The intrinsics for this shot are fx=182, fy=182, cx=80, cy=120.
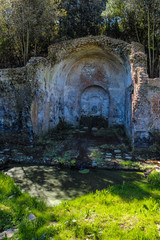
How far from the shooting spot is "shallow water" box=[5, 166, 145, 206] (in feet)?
13.0

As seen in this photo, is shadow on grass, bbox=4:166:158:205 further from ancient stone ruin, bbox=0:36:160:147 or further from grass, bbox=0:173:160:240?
ancient stone ruin, bbox=0:36:160:147

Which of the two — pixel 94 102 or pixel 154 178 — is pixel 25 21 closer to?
pixel 94 102

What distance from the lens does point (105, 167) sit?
540cm

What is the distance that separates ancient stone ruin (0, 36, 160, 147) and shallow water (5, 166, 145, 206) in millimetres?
2451

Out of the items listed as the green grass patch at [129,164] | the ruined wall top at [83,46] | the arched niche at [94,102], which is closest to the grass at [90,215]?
the green grass patch at [129,164]

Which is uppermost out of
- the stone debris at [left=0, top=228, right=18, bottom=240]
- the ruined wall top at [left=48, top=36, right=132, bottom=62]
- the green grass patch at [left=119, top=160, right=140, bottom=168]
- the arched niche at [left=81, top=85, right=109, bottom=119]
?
the ruined wall top at [left=48, top=36, right=132, bottom=62]

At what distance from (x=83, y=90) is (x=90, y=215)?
9.94 m

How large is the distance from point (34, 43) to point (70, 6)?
4.88 metres

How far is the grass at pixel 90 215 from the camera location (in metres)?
2.60

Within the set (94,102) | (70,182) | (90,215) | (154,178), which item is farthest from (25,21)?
(90,215)

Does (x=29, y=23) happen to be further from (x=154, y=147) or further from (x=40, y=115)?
(x=154, y=147)

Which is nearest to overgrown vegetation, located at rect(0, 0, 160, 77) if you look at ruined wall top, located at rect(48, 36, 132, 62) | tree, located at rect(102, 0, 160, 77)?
tree, located at rect(102, 0, 160, 77)

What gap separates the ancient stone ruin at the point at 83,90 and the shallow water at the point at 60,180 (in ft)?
8.04

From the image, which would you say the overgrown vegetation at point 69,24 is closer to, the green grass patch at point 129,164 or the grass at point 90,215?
the green grass patch at point 129,164
